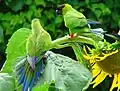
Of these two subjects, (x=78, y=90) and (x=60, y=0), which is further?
(x=60, y=0)

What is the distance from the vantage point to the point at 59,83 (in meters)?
0.76

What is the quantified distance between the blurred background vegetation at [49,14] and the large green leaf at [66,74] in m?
2.68

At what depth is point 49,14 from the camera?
362cm

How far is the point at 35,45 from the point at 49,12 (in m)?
2.89

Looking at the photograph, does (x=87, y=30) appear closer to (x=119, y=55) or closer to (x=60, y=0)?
(x=119, y=55)

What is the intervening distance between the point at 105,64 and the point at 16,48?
0.16 m

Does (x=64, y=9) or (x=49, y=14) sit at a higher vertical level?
(x=64, y=9)

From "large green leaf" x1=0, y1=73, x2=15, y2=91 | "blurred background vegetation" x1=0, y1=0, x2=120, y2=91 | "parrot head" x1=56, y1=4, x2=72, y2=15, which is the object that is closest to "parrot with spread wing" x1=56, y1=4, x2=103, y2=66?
"parrot head" x1=56, y1=4, x2=72, y2=15

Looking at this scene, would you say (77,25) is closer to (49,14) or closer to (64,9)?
(64,9)

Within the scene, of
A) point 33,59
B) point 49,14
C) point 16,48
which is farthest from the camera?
point 49,14

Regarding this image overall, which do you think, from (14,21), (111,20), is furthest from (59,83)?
(111,20)

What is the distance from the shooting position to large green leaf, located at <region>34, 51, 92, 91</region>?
0.76m

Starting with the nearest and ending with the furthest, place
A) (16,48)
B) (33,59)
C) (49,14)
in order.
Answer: (33,59), (16,48), (49,14)

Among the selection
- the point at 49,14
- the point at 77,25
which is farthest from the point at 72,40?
the point at 49,14
